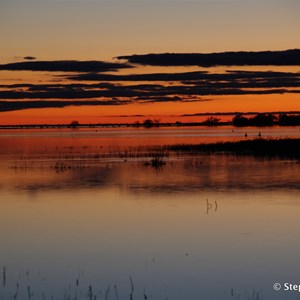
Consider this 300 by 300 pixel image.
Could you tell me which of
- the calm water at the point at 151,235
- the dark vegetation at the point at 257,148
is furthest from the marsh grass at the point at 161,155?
the calm water at the point at 151,235

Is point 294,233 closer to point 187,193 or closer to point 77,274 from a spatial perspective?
point 77,274

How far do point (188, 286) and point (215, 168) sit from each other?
94.0 feet

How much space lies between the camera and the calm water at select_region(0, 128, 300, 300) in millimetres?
Answer: 15125

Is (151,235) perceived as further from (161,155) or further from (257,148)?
(257,148)

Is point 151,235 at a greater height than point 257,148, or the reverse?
point 151,235

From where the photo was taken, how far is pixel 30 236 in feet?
69.1

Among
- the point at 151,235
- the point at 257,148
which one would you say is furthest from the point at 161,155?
the point at 151,235

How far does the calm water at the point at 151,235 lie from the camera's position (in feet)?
49.6

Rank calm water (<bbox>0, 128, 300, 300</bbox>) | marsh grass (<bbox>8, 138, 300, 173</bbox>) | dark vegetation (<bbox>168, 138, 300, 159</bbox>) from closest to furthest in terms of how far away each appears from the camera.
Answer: calm water (<bbox>0, 128, 300, 300</bbox>) → marsh grass (<bbox>8, 138, 300, 173</bbox>) → dark vegetation (<bbox>168, 138, 300, 159</bbox>)

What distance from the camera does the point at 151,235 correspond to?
2095cm

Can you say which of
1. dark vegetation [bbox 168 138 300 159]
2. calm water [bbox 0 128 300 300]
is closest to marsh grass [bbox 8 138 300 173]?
dark vegetation [bbox 168 138 300 159]

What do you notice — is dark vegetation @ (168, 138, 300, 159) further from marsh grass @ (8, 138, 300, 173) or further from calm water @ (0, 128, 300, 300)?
calm water @ (0, 128, 300, 300)

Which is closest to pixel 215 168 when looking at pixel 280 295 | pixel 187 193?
pixel 187 193

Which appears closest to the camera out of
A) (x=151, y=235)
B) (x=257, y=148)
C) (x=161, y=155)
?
(x=151, y=235)
